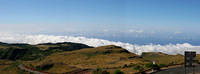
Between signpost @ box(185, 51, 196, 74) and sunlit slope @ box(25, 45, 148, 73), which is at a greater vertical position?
signpost @ box(185, 51, 196, 74)

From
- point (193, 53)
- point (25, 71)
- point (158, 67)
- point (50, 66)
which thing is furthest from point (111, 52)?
point (193, 53)

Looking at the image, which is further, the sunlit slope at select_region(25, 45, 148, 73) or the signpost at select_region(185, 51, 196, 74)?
the sunlit slope at select_region(25, 45, 148, 73)

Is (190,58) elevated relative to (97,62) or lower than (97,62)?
elevated

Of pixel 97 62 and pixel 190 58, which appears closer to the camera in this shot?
pixel 190 58

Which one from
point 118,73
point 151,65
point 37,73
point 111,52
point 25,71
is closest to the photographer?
point 118,73

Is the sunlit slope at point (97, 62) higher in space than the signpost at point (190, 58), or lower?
lower

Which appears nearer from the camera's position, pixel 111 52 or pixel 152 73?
pixel 152 73

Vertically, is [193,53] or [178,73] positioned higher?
[193,53]

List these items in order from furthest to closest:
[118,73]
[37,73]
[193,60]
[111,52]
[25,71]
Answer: [111,52], [25,71], [37,73], [118,73], [193,60]

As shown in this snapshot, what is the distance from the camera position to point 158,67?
57.5 metres

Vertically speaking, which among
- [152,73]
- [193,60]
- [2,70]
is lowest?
[2,70]

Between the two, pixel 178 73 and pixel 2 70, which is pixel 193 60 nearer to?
pixel 178 73

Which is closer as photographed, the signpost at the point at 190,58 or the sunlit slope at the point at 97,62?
the signpost at the point at 190,58

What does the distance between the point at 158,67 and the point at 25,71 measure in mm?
81833
